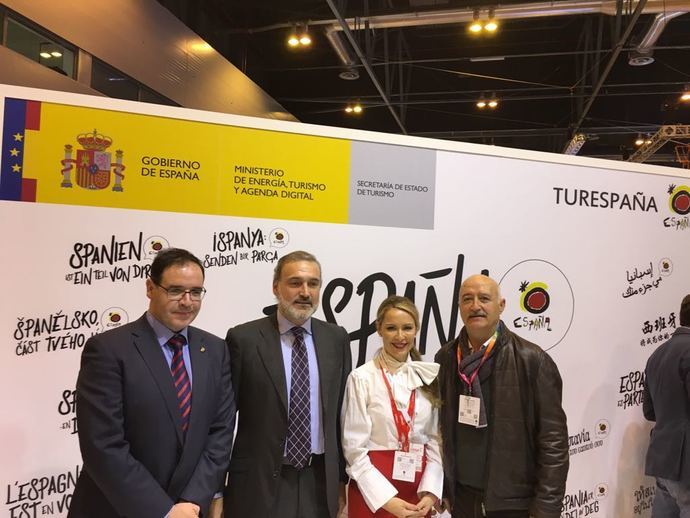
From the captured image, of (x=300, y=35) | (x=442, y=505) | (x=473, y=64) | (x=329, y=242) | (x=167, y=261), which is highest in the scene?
(x=473, y=64)

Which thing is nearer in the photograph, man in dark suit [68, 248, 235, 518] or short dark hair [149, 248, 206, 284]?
man in dark suit [68, 248, 235, 518]

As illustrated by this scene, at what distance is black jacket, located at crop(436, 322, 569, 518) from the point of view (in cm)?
222

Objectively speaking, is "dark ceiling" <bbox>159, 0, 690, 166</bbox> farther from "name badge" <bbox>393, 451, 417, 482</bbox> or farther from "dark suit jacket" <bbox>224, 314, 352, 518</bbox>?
"name badge" <bbox>393, 451, 417, 482</bbox>

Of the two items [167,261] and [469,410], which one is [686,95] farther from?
[167,261]

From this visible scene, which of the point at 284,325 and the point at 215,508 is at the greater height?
the point at 284,325

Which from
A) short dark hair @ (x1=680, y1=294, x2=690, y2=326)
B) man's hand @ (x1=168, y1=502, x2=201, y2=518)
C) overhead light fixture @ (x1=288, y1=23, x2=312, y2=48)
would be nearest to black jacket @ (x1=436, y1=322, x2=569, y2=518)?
man's hand @ (x1=168, y1=502, x2=201, y2=518)

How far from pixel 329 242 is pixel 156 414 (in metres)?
1.63

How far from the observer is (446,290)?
11.4ft

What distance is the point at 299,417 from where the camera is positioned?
7.31 ft

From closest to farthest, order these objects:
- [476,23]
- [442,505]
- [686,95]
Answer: [442,505] < [476,23] < [686,95]

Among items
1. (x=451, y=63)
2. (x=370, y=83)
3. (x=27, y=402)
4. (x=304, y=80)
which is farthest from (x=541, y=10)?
(x=27, y=402)

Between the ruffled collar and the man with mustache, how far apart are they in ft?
0.34

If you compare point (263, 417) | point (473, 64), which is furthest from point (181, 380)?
point (473, 64)

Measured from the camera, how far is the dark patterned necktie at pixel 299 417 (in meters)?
2.21
